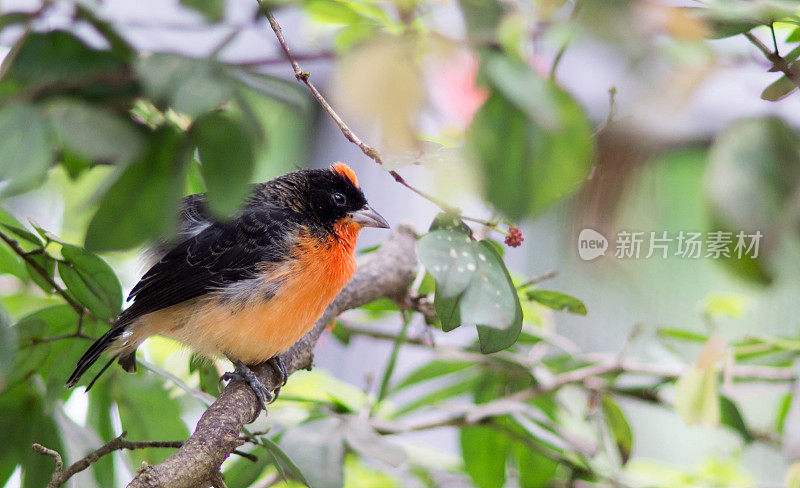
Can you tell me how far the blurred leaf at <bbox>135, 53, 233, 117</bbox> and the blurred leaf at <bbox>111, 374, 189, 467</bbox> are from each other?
0.64m

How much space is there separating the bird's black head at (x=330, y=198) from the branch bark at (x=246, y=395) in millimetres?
112

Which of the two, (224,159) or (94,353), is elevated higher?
(224,159)

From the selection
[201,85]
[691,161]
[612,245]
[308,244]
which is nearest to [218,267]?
[308,244]

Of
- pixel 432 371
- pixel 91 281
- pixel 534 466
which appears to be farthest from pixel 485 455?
pixel 91 281

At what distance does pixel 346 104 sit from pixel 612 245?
0.78 feet

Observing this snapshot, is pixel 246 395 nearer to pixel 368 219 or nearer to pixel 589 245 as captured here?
pixel 368 219

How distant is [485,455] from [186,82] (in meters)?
1.18

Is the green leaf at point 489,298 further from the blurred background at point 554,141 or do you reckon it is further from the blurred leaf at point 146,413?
the blurred leaf at point 146,413

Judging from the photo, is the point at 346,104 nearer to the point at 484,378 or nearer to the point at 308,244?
the point at 308,244

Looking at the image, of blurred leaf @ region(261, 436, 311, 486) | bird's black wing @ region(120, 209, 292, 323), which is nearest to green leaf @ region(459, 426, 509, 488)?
bird's black wing @ region(120, 209, 292, 323)

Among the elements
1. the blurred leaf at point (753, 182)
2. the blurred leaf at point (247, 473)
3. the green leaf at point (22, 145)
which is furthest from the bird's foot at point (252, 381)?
the blurred leaf at point (753, 182)

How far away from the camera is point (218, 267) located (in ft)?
5.57

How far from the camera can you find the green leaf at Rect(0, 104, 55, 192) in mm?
1053

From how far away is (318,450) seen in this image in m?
1.28
